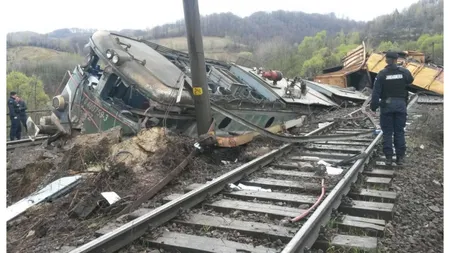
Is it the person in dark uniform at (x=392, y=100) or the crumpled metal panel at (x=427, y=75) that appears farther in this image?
the crumpled metal panel at (x=427, y=75)

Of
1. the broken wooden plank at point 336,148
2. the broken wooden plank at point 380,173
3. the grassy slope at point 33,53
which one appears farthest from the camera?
the grassy slope at point 33,53

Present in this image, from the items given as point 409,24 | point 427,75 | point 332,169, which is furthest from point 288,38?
point 332,169

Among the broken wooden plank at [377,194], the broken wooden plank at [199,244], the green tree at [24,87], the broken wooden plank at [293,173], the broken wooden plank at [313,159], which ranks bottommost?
the green tree at [24,87]

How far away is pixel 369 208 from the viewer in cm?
394

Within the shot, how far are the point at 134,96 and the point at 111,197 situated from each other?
4226 millimetres

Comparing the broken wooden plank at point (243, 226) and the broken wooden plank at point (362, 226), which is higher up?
the broken wooden plank at point (243, 226)

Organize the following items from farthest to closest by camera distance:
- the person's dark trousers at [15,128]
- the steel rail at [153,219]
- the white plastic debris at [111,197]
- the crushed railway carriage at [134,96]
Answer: the person's dark trousers at [15,128] → the crushed railway carriage at [134,96] → the white plastic debris at [111,197] → the steel rail at [153,219]

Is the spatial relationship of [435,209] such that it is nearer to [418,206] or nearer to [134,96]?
[418,206]

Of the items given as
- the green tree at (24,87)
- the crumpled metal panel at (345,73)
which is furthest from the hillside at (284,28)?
the crumpled metal panel at (345,73)

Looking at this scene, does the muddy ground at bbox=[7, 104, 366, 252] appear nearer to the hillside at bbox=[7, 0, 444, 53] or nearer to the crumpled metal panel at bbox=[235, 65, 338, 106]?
the crumpled metal panel at bbox=[235, 65, 338, 106]

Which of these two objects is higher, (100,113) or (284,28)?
(284,28)

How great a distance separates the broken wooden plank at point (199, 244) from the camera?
3109mm

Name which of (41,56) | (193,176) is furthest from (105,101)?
(41,56)

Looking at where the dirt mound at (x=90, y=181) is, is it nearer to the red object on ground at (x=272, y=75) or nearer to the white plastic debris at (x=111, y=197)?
the white plastic debris at (x=111, y=197)
